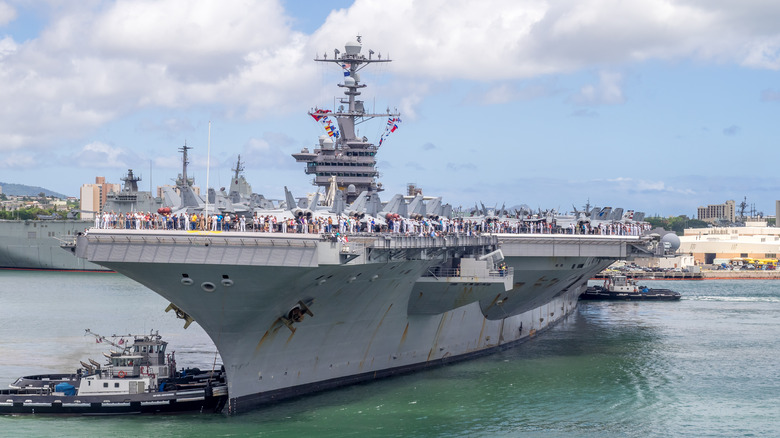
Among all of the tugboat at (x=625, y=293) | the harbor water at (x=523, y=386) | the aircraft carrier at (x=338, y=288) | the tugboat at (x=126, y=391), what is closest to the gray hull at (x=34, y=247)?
the harbor water at (x=523, y=386)

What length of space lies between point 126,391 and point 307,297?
17.1 ft

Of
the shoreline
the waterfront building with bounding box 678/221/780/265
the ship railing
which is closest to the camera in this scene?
the ship railing

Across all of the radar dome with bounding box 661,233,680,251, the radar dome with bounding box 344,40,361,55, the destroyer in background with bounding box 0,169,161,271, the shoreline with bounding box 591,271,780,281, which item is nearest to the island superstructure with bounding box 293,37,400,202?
the radar dome with bounding box 344,40,361,55

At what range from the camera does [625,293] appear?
6962 centimetres

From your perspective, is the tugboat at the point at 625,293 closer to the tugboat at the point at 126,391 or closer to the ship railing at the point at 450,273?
the ship railing at the point at 450,273

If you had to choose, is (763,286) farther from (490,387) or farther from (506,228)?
(490,387)

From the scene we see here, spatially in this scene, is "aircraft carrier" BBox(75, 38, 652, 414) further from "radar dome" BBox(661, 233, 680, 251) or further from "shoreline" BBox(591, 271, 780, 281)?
"shoreline" BBox(591, 271, 780, 281)

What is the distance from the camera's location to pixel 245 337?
2438 centimetres

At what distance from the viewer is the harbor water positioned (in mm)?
23609

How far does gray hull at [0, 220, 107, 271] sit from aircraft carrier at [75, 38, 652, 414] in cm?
5575

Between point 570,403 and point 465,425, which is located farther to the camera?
point 570,403

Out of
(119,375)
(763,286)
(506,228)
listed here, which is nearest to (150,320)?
(506,228)

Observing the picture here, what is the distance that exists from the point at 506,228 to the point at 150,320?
18.1 meters

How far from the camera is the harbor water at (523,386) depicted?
2361 centimetres
